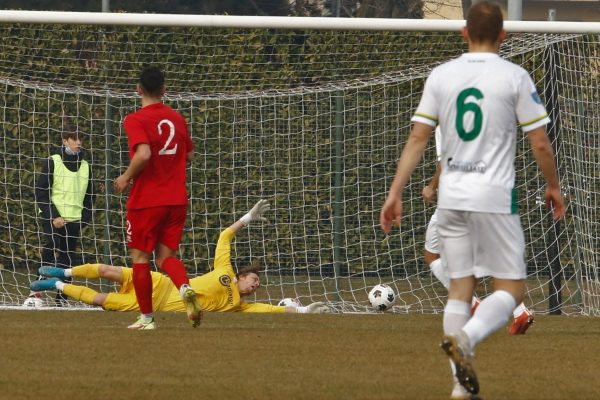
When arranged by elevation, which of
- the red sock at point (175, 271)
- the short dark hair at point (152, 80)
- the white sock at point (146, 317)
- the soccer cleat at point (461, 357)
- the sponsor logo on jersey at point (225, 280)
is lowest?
the sponsor logo on jersey at point (225, 280)

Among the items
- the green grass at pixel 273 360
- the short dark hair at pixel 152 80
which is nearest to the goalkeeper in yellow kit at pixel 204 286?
the green grass at pixel 273 360

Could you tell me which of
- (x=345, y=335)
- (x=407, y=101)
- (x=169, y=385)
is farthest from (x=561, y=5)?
(x=169, y=385)

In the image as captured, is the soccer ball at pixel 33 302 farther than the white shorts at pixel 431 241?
Yes

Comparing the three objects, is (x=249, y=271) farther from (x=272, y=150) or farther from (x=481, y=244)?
(x=481, y=244)

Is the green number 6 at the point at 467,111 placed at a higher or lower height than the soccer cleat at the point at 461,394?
higher

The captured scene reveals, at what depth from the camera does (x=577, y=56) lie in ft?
46.9

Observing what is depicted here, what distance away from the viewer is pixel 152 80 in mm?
10312

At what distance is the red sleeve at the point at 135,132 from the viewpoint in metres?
10.1

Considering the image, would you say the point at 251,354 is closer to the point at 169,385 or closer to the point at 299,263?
the point at 169,385

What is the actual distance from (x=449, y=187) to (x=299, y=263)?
8679mm

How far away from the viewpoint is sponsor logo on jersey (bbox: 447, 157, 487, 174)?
6.79 metres

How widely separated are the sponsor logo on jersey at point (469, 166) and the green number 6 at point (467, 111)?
0.11m

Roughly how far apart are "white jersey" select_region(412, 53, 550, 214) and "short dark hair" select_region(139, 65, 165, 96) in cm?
376

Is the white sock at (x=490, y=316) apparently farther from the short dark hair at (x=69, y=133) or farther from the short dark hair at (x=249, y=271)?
the short dark hair at (x=69, y=133)
